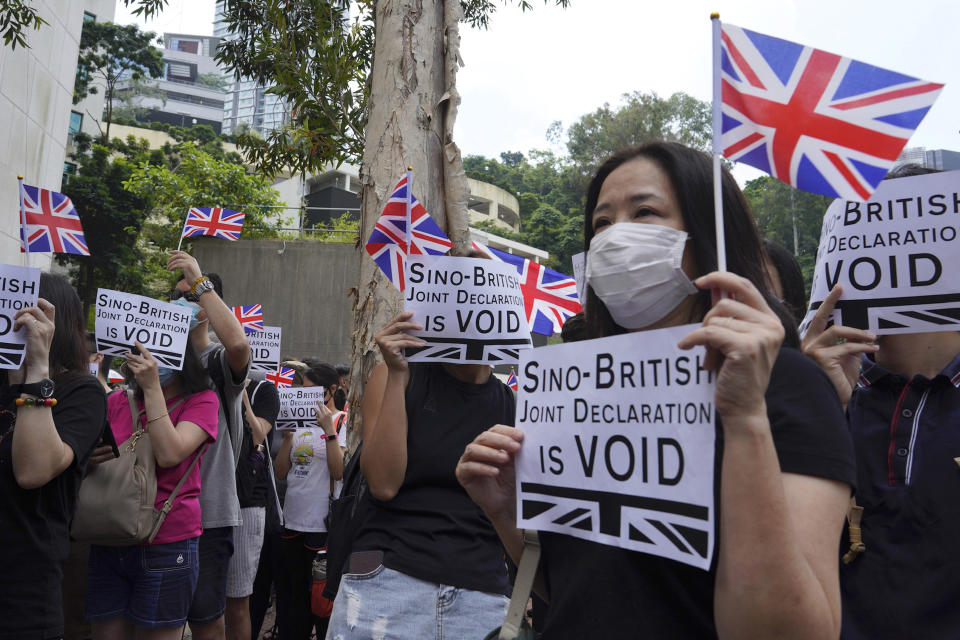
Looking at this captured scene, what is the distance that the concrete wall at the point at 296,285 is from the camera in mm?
21156

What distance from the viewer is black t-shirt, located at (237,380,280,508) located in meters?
5.02

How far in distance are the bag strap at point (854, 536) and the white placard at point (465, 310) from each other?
1.34m

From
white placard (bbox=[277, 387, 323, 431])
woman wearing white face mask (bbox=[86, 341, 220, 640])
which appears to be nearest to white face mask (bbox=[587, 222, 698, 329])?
woman wearing white face mask (bbox=[86, 341, 220, 640])

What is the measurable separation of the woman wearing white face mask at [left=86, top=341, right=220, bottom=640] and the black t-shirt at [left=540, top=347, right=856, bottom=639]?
260 centimetres

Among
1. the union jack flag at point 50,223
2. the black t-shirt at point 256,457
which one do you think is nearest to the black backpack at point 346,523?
the black t-shirt at point 256,457

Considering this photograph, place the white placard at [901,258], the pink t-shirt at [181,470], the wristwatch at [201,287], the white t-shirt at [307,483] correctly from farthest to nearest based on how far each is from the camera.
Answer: the white t-shirt at [307,483], the wristwatch at [201,287], the pink t-shirt at [181,470], the white placard at [901,258]

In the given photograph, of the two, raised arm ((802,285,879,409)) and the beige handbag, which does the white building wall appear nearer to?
the beige handbag

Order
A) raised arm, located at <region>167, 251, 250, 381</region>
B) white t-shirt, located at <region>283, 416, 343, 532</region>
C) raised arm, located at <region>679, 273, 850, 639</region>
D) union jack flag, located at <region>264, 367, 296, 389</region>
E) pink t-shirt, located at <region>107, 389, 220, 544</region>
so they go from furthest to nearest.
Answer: union jack flag, located at <region>264, 367, 296, 389</region>, white t-shirt, located at <region>283, 416, 343, 532</region>, raised arm, located at <region>167, 251, 250, 381</region>, pink t-shirt, located at <region>107, 389, 220, 544</region>, raised arm, located at <region>679, 273, 850, 639</region>

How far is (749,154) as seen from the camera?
1683 millimetres

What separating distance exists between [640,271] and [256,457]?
430cm

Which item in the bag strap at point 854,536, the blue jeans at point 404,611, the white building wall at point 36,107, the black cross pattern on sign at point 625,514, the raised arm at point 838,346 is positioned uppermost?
the white building wall at point 36,107

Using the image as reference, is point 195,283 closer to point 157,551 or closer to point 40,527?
point 157,551

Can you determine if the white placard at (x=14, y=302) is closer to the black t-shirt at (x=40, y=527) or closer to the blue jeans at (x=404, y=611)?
the black t-shirt at (x=40, y=527)

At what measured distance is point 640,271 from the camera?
1.56 metres
